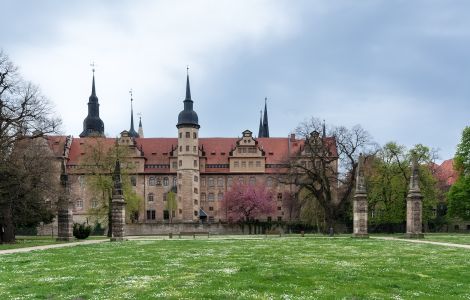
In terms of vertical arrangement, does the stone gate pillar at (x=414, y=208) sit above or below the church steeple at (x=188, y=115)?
below

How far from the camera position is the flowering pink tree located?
77812 mm

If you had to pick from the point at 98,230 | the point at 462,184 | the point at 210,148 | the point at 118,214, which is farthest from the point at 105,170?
the point at 462,184

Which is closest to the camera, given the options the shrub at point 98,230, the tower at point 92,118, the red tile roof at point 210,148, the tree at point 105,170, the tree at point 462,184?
the tree at point 105,170

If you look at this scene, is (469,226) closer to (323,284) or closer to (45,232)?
(45,232)

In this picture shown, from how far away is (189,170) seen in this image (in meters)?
88.6

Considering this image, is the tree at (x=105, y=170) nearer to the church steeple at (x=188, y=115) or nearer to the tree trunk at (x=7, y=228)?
the tree trunk at (x=7, y=228)

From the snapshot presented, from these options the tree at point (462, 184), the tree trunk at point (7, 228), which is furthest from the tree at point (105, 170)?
the tree at point (462, 184)

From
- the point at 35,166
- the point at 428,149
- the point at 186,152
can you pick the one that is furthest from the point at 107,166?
the point at 428,149

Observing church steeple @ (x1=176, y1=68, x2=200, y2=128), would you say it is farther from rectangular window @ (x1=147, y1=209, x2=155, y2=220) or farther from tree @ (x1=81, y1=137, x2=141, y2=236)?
tree @ (x1=81, y1=137, x2=141, y2=236)

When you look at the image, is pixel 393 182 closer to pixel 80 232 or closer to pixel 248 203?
pixel 248 203

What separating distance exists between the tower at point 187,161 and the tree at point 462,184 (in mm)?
43709

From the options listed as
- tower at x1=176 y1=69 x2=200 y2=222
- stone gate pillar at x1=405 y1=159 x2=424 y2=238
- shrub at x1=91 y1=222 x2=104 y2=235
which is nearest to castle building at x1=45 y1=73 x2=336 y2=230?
tower at x1=176 y1=69 x2=200 y2=222

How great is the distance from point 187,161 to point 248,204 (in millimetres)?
16769

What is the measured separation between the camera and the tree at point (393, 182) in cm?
6106
